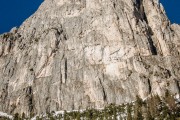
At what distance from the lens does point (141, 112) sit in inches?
4887

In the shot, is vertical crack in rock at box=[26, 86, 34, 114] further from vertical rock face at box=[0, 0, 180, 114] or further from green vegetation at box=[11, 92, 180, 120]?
green vegetation at box=[11, 92, 180, 120]

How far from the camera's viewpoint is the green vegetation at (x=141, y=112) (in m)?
115

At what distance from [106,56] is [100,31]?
1890cm

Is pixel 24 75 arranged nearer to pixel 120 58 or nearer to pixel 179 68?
pixel 120 58

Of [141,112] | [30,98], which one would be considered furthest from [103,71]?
[141,112]

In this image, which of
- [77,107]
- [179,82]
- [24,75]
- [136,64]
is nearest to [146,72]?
[136,64]


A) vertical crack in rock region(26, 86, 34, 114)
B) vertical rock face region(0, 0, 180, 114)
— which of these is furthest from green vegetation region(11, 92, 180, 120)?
vertical rock face region(0, 0, 180, 114)

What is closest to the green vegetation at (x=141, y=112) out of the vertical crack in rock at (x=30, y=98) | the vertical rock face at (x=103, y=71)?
the vertical crack in rock at (x=30, y=98)

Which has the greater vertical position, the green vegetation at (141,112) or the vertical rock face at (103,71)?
the vertical rock face at (103,71)

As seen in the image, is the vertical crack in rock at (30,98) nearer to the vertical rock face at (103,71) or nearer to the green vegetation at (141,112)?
the vertical rock face at (103,71)

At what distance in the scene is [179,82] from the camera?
541 feet

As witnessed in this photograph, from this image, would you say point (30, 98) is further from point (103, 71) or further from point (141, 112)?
point (141, 112)

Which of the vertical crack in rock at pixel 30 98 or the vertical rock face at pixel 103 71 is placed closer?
the vertical rock face at pixel 103 71

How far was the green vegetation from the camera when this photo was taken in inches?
4515
